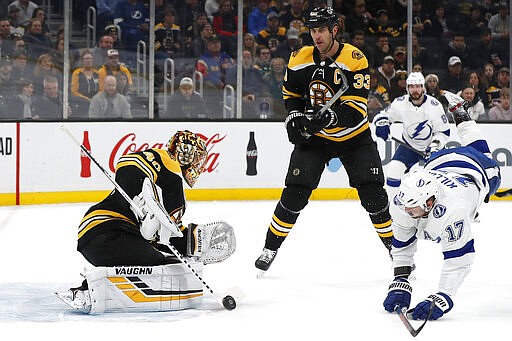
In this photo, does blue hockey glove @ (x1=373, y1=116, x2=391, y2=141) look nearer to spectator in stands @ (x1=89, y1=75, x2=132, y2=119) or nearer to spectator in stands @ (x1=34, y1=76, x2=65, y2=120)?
spectator in stands @ (x1=89, y1=75, x2=132, y2=119)

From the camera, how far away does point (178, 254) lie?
429 cm

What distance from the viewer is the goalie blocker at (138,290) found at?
13.8 ft

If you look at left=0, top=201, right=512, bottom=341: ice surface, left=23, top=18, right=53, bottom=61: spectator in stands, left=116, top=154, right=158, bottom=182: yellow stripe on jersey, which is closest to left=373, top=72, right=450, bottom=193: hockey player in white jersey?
left=0, top=201, right=512, bottom=341: ice surface

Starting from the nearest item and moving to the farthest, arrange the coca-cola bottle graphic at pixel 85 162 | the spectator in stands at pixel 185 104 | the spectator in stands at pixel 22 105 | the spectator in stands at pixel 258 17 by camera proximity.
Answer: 1. the coca-cola bottle graphic at pixel 85 162
2. the spectator in stands at pixel 22 105
3. the spectator in stands at pixel 185 104
4. the spectator in stands at pixel 258 17

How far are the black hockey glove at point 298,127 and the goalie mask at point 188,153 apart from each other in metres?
1.00

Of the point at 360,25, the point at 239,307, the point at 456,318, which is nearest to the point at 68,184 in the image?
the point at 360,25

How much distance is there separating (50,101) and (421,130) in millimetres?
3261

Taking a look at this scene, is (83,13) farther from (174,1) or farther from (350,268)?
(350,268)

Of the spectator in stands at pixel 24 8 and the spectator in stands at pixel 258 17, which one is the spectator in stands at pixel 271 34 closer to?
the spectator in stands at pixel 258 17

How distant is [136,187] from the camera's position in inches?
165

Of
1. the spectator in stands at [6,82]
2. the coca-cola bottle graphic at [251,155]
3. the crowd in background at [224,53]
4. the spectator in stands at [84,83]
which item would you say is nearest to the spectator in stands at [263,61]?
the crowd in background at [224,53]

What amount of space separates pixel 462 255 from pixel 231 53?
20.3 feet

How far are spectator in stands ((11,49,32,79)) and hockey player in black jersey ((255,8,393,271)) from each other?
4.40 meters

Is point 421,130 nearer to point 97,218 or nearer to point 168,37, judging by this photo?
point 168,37
